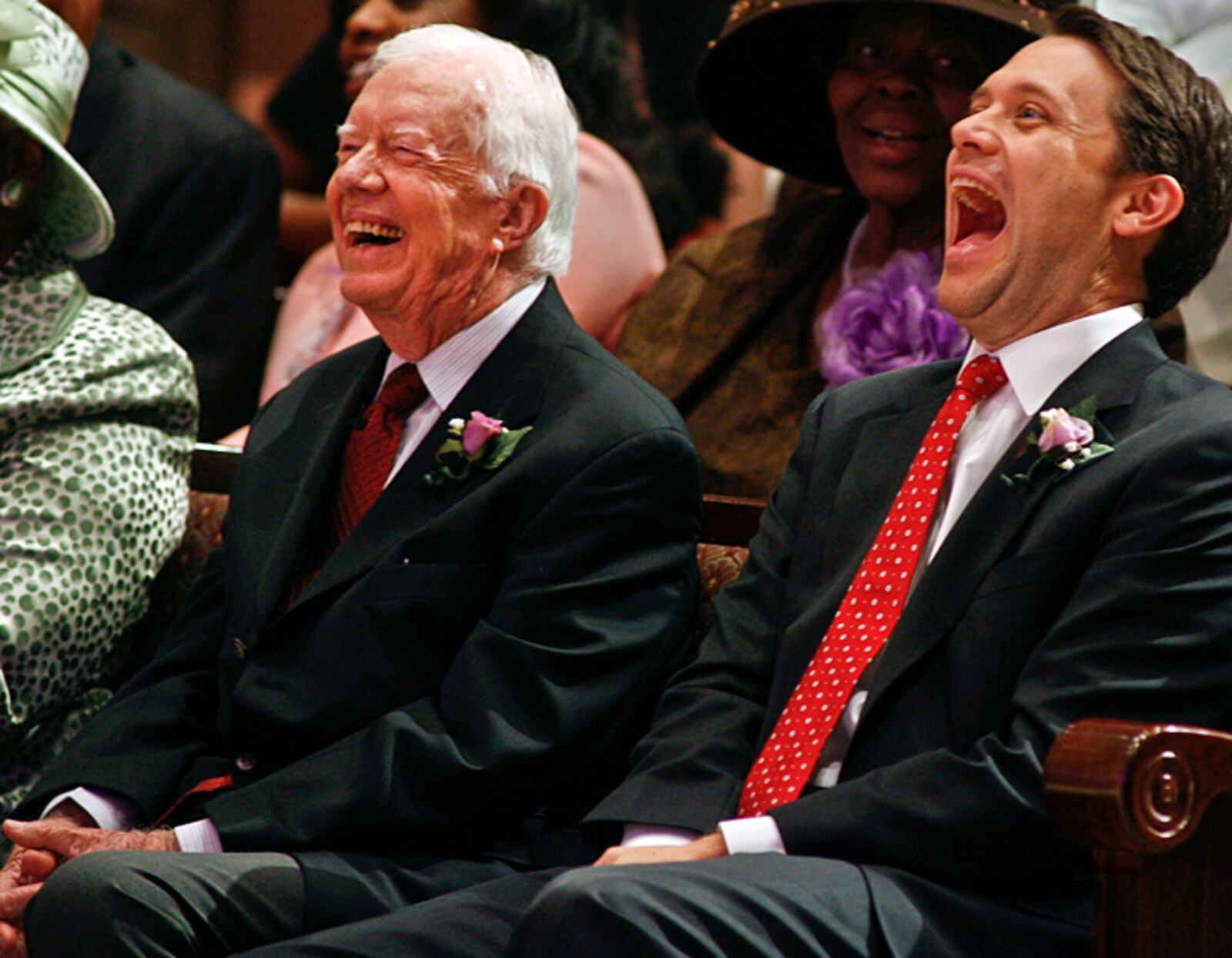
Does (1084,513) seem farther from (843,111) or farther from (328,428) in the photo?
(843,111)

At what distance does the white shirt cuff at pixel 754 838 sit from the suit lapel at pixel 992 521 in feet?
0.62

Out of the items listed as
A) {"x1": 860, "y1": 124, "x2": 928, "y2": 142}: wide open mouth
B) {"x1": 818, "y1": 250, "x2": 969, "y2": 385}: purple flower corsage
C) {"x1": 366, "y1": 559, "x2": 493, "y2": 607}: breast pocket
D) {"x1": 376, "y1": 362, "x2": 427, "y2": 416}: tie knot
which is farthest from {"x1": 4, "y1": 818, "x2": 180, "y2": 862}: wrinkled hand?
{"x1": 860, "y1": 124, "x2": 928, "y2": 142}: wide open mouth

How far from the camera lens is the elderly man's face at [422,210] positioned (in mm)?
2795

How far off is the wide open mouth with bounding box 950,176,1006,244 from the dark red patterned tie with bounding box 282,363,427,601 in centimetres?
81

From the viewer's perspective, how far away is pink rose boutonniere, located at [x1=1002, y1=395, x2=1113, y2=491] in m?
2.21

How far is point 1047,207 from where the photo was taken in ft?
7.89

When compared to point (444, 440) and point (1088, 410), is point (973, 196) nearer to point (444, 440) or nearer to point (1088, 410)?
point (1088, 410)

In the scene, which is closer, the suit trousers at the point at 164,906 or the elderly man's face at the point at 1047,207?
the suit trousers at the point at 164,906

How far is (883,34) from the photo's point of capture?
3.54m

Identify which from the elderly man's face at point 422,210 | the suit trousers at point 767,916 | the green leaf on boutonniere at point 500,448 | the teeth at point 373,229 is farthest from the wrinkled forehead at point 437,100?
the suit trousers at point 767,916

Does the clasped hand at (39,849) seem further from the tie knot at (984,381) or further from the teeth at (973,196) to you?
the teeth at (973,196)

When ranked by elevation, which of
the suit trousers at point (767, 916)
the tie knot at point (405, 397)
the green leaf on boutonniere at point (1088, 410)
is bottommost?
the suit trousers at point (767, 916)

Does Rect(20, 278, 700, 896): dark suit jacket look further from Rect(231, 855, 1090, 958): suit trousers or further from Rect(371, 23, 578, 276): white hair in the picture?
Rect(231, 855, 1090, 958): suit trousers

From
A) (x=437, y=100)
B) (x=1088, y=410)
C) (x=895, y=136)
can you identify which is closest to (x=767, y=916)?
(x=1088, y=410)
